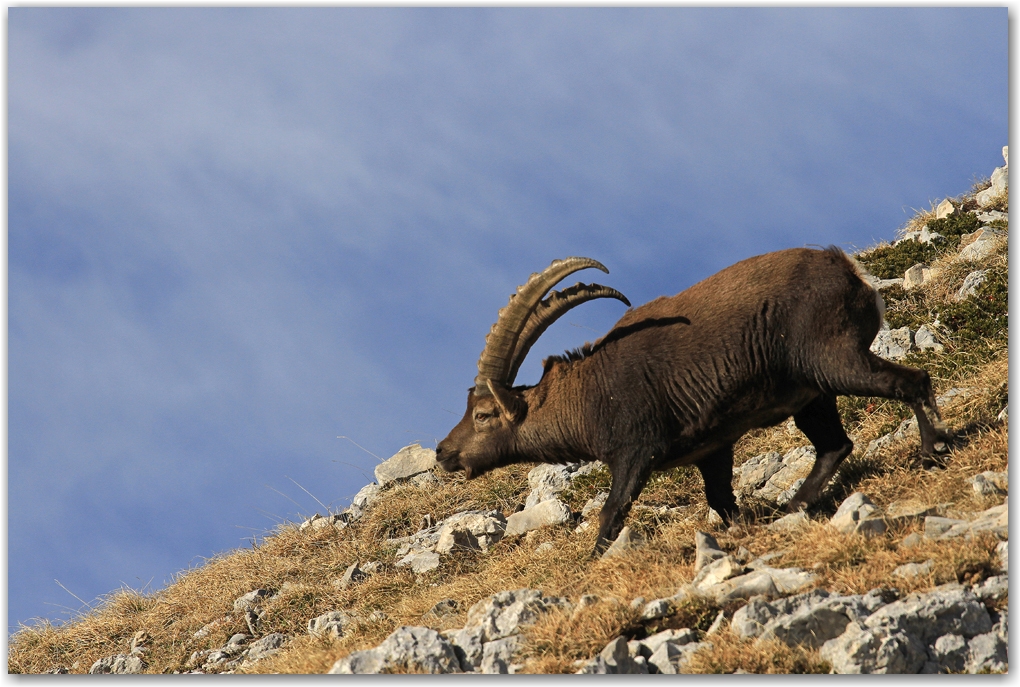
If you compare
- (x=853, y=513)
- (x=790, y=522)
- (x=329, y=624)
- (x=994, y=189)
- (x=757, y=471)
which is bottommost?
(x=853, y=513)

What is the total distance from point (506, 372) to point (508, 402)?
0.89 feet

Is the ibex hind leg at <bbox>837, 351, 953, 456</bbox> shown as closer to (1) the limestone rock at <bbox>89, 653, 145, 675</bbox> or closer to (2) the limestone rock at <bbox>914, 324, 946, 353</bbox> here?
(2) the limestone rock at <bbox>914, 324, 946, 353</bbox>

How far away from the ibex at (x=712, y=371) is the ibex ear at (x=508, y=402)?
18 mm

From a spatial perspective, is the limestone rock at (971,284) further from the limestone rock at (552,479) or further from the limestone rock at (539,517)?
the limestone rock at (539,517)

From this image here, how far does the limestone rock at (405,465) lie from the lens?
1341 cm

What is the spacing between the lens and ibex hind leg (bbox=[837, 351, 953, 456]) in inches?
295

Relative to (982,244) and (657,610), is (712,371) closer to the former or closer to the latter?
(657,610)

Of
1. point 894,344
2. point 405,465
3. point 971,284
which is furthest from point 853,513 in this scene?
point 405,465

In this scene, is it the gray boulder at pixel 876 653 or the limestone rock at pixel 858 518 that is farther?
the limestone rock at pixel 858 518

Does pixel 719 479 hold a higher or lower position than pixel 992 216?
lower

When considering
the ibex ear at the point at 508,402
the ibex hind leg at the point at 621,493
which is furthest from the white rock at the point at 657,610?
the ibex ear at the point at 508,402

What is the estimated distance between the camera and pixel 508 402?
890 cm

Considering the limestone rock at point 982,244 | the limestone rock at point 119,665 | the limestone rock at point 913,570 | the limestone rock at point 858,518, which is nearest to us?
the limestone rock at point 913,570

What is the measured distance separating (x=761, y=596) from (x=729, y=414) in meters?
2.28
